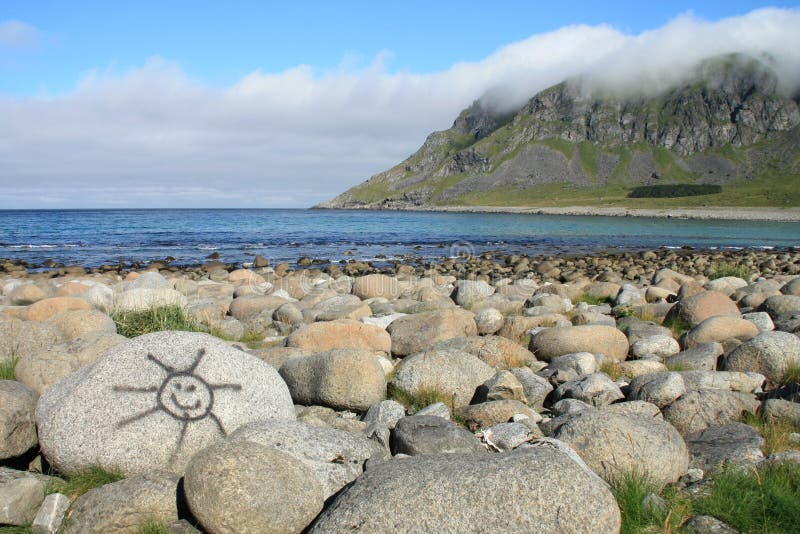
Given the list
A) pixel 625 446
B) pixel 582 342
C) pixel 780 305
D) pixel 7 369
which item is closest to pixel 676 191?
pixel 780 305

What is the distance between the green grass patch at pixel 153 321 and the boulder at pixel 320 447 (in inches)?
201

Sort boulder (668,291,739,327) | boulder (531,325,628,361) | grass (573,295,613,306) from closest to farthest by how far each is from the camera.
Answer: boulder (531,325,628,361)
boulder (668,291,739,327)
grass (573,295,613,306)

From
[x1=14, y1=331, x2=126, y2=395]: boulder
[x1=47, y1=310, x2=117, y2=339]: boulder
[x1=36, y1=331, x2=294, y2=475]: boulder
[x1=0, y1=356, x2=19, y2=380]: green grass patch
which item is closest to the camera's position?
[x1=36, y1=331, x2=294, y2=475]: boulder

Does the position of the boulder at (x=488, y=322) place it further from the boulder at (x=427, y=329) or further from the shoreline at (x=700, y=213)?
the shoreline at (x=700, y=213)

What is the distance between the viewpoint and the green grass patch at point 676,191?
166375 mm

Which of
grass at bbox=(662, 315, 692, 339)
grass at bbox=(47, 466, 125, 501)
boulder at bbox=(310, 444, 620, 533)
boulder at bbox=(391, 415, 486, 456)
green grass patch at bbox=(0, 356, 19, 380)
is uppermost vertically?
green grass patch at bbox=(0, 356, 19, 380)

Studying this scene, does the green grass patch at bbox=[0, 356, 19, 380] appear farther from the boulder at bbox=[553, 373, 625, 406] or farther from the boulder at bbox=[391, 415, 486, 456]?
the boulder at bbox=[553, 373, 625, 406]

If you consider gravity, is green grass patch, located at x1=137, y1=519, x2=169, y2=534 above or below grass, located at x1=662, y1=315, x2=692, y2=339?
above

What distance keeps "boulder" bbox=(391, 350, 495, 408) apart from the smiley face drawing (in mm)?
2709

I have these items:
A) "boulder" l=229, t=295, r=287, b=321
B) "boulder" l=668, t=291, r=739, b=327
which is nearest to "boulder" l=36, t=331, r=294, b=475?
"boulder" l=229, t=295, r=287, b=321

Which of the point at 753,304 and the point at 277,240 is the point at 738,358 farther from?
the point at 277,240

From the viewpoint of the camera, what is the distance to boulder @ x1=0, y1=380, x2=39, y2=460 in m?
5.79

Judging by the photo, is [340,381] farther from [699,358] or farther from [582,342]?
[699,358]

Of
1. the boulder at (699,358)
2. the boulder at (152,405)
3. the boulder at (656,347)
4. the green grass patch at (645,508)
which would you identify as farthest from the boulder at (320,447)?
the boulder at (656,347)
